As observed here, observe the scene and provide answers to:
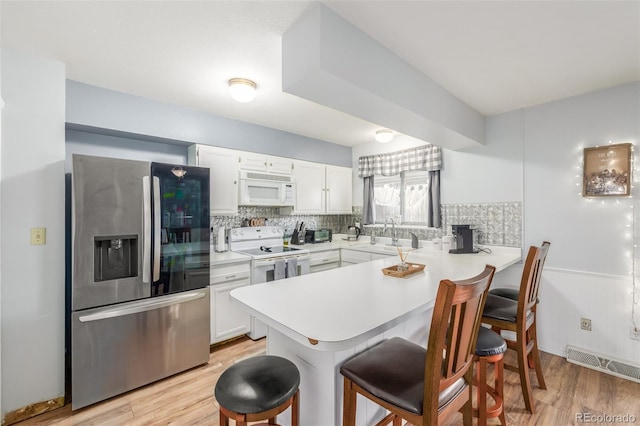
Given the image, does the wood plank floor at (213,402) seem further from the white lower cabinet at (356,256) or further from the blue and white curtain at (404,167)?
the blue and white curtain at (404,167)

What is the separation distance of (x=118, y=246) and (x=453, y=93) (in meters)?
3.05

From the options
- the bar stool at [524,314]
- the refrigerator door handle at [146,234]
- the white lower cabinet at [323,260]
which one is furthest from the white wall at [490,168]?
the refrigerator door handle at [146,234]

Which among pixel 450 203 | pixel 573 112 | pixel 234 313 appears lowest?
pixel 234 313

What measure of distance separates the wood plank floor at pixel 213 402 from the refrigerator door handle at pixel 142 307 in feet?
2.04

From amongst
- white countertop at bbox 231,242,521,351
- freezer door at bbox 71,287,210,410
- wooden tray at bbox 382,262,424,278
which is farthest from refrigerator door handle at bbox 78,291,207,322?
wooden tray at bbox 382,262,424,278

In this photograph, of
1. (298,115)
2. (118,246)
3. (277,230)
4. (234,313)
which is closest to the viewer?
(118,246)

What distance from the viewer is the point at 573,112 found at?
2.53 m

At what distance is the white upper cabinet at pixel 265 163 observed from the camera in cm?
322

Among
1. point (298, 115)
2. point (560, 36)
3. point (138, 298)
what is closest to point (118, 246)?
point (138, 298)

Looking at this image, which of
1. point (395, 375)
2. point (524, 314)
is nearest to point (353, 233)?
point (524, 314)

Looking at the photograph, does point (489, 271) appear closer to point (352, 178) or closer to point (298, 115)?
point (298, 115)

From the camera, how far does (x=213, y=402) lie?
1.96 metres

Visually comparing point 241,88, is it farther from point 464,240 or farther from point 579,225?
point 579,225

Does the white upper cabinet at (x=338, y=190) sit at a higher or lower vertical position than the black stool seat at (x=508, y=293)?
higher
